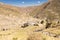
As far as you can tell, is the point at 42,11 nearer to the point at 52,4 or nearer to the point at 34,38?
the point at 52,4

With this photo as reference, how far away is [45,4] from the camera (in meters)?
91.7

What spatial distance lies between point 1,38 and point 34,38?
15.9 ft

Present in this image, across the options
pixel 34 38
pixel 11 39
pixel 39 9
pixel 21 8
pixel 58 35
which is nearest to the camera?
pixel 34 38

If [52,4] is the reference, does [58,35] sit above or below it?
below

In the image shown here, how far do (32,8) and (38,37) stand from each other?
249 ft

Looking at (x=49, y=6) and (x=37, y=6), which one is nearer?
(x=49, y=6)

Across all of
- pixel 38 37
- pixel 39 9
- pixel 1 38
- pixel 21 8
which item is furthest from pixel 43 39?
pixel 39 9

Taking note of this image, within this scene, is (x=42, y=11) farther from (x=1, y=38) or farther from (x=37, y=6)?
(x=1, y=38)

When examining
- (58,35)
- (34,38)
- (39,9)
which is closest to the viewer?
(34,38)

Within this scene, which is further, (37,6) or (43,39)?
(37,6)

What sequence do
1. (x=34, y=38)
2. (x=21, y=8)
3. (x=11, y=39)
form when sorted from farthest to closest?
1. (x=21, y=8)
2. (x=11, y=39)
3. (x=34, y=38)

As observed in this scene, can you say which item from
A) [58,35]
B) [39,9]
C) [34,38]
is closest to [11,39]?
[34,38]

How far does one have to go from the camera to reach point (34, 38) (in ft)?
68.1

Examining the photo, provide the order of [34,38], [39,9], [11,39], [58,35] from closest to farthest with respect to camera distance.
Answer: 1. [34,38]
2. [11,39]
3. [58,35]
4. [39,9]
